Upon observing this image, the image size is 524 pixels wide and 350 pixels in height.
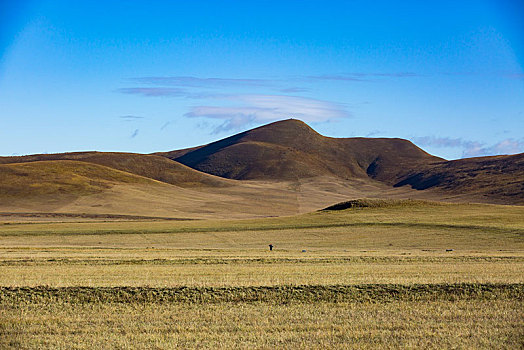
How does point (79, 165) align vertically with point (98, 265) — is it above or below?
above

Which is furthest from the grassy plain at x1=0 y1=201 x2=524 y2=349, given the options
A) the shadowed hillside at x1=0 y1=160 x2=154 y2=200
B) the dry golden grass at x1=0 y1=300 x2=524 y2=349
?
the shadowed hillside at x1=0 y1=160 x2=154 y2=200

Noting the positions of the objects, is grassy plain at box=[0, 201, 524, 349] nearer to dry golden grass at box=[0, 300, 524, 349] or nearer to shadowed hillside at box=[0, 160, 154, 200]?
dry golden grass at box=[0, 300, 524, 349]

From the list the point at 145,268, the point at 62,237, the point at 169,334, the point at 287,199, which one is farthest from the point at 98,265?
the point at 287,199

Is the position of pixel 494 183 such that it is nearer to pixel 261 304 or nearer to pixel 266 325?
pixel 261 304

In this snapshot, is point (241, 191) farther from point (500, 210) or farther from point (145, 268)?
point (145, 268)

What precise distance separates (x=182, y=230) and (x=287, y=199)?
298ft

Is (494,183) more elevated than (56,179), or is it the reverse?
(494,183)

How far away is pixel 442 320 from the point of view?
14.2m

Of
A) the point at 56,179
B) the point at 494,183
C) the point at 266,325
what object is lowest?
the point at 266,325

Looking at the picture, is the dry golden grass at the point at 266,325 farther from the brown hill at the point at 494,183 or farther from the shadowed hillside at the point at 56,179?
the brown hill at the point at 494,183

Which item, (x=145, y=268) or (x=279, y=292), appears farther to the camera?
(x=145, y=268)

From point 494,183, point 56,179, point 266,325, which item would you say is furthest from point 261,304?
point 494,183

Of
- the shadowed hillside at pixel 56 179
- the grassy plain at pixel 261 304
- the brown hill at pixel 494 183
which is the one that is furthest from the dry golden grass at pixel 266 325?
the brown hill at pixel 494 183

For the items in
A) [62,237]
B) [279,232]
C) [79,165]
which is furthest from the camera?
[79,165]
